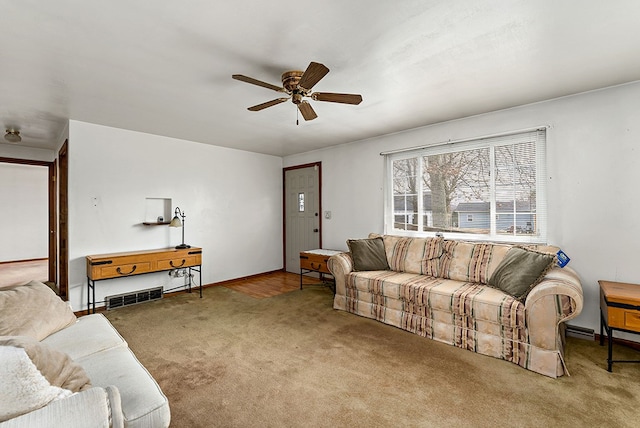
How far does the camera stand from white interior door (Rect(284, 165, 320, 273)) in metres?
5.62

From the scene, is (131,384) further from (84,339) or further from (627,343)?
(627,343)

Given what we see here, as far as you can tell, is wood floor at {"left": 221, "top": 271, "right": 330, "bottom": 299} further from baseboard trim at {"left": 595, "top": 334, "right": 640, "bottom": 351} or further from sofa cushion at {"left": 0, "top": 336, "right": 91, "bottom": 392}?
baseboard trim at {"left": 595, "top": 334, "right": 640, "bottom": 351}

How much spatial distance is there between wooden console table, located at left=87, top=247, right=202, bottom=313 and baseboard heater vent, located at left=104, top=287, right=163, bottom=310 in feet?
0.69

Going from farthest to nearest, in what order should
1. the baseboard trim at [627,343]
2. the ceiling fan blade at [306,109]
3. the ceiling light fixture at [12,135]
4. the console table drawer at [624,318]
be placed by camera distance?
the ceiling light fixture at [12,135] → the baseboard trim at [627,343] → the ceiling fan blade at [306,109] → the console table drawer at [624,318]

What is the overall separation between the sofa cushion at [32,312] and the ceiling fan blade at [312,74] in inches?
91.8

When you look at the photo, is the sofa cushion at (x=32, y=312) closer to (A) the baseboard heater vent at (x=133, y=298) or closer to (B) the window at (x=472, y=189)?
(A) the baseboard heater vent at (x=133, y=298)

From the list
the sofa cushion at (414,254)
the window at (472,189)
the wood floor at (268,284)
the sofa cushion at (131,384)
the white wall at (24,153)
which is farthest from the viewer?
the white wall at (24,153)

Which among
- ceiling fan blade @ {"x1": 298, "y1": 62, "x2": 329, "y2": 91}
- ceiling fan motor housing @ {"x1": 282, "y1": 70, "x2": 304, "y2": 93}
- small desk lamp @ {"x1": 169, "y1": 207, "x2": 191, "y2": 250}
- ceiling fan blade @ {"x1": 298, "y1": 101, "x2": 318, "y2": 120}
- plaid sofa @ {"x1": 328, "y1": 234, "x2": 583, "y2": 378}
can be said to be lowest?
plaid sofa @ {"x1": 328, "y1": 234, "x2": 583, "y2": 378}

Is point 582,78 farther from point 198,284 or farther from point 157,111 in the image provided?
point 198,284

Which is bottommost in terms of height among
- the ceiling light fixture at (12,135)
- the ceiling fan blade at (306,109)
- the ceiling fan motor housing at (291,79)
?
the ceiling fan blade at (306,109)

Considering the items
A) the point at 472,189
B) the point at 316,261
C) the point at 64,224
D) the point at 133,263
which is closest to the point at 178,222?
the point at 133,263

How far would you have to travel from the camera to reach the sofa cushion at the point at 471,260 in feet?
10.4

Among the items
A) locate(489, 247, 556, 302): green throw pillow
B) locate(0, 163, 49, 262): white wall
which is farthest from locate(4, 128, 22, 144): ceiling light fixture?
locate(489, 247, 556, 302): green throw pillow

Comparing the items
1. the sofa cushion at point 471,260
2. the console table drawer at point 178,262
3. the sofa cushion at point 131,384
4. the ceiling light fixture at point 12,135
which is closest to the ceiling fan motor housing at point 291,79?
the sofa cushion at point 131,384
